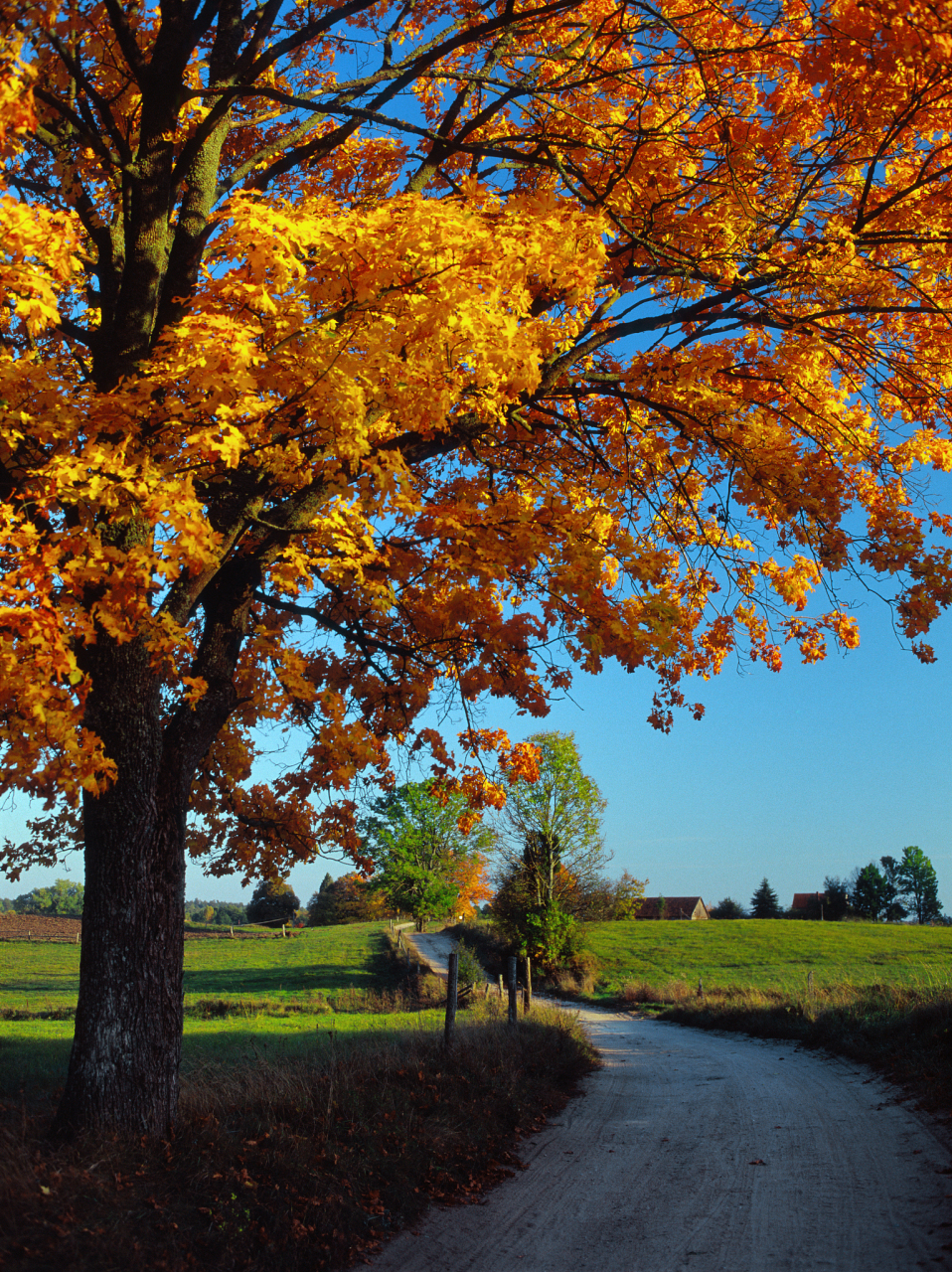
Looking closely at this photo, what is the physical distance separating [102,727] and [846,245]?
7.57 meters

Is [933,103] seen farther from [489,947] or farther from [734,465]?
[489,947]

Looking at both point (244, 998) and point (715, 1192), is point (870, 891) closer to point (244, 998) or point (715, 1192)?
point (244, 998)

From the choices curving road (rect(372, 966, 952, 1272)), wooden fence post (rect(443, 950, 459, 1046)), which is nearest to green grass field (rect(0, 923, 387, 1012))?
wooden fence post (rect(443, 950, 459, 1046))

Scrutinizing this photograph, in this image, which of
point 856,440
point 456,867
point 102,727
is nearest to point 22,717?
point 102,727

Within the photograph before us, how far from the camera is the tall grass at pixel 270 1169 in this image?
15.0 ft

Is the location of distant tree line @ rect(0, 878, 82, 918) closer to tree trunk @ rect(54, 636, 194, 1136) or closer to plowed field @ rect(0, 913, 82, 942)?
plowed field @ rect(0, 913, 82, 942)

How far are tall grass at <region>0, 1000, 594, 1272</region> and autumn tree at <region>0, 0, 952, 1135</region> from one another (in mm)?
705

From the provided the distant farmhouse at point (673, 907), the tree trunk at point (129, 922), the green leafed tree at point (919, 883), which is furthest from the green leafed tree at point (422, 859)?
the green leafed tree at point (919, 883)

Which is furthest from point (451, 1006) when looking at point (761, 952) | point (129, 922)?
point (761, 952)

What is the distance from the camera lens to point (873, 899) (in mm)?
94188

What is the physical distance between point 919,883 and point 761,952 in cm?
8140

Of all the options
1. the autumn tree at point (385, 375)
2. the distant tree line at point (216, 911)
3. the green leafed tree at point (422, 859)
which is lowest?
the distant tree line at point (216, 911)

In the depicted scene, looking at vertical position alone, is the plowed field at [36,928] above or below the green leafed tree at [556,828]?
below

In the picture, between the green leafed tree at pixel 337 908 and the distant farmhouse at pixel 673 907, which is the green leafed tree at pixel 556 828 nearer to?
the green leafed tree at pixel 337 908
